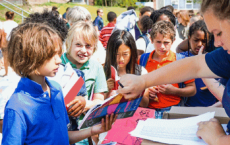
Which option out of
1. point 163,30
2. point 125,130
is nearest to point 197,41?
point 163,30

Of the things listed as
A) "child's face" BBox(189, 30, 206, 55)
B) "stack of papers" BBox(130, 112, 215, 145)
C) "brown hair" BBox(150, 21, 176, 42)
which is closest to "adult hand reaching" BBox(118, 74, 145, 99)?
"stack of papers" BBox(130, 112, 215, 145)

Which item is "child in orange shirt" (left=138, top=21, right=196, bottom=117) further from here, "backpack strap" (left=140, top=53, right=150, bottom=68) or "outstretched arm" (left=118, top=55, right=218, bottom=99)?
"outstretched arm" (left=118, top=55, right=218, bottom=99)

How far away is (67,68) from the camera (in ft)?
5.86

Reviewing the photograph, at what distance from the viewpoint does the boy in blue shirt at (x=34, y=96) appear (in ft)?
3.97

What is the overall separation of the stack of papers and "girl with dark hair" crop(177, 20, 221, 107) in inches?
57.0

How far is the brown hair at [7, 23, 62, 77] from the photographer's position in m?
1.29

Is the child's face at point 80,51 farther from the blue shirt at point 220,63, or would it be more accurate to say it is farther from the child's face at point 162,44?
the blue shirt at point 220,63

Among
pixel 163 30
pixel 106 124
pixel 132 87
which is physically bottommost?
pixel 106 124

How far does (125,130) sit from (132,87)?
269 millimetres

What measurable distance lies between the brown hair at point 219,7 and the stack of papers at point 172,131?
1.57ft

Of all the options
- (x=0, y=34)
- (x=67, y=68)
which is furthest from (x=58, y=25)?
(x=0, y=34)

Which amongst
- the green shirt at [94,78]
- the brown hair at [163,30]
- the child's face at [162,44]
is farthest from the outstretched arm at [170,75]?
the brown hair at [163,30]

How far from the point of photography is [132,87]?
46.0 inches

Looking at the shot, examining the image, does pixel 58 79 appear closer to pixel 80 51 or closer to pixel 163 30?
pixel 80 51
